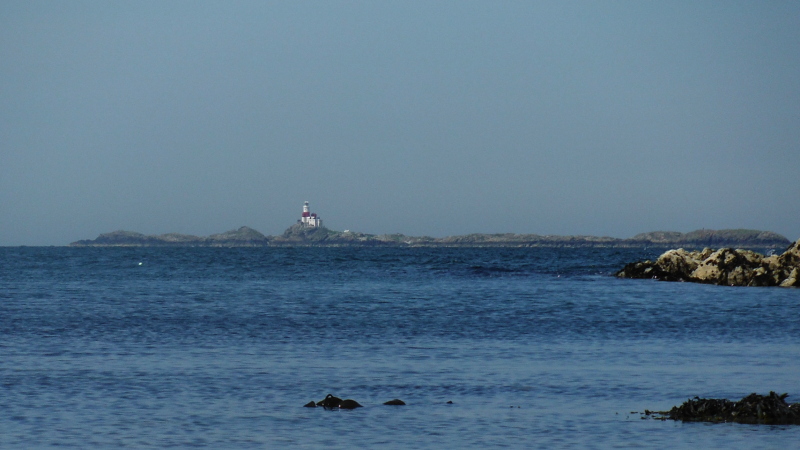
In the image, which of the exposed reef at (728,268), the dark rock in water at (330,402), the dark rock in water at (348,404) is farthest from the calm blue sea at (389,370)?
the exposed reef at (728,268)

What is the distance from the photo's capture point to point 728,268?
52312mm

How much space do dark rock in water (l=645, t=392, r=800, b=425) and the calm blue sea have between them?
0.98ft

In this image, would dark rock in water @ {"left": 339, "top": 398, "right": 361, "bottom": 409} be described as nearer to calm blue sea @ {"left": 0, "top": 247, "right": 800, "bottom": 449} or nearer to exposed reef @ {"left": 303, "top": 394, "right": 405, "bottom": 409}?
exposed reef @ {"left": 303, "top": 394, "right": 405, "bottom": 409}

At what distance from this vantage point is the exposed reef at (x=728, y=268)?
49.2 m

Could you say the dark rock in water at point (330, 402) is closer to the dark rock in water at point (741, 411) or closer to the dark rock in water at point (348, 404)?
the dark rock in water at point (348, 404)

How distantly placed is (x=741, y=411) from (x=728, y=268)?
41247 millimetres

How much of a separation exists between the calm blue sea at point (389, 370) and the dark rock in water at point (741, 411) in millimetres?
298

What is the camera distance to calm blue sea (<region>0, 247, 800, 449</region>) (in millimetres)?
12617

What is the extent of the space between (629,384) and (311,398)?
19.4ft

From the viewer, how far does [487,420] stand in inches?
531

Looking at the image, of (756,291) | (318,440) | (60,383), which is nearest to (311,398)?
(318,440)

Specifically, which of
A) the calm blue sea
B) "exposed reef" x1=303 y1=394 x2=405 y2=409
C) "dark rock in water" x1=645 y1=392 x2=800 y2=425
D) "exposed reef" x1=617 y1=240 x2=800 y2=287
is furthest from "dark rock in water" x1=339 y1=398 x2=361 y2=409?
"exposed reef" x1=617 y1=240 x2=800 y2=287

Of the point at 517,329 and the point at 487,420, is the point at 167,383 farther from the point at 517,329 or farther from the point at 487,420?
the point at 517,329

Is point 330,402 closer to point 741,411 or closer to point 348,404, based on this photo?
point 348,404
